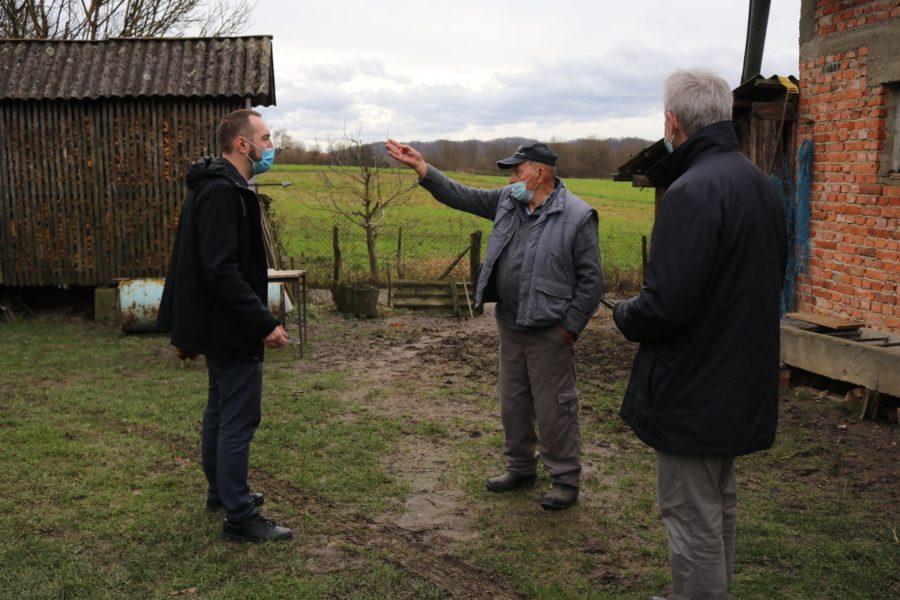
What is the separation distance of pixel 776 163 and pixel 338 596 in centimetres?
742

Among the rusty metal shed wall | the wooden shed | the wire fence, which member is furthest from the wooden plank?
the rusty metal shed wall

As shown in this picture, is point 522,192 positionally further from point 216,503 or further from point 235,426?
point 216,503

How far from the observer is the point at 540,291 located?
4.96 m

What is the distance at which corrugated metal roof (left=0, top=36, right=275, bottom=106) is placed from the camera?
39.3 ft

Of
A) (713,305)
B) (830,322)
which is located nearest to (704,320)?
(713,305)

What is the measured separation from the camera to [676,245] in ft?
10.1

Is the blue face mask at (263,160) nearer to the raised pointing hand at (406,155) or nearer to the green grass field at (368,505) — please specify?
the raised pointing hand at (406,155)

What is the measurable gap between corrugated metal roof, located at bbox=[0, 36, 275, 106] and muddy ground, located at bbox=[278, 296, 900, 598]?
3710mm

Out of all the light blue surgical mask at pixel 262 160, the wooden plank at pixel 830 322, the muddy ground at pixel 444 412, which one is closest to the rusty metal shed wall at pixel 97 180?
the muddy ground at pixel 444 412

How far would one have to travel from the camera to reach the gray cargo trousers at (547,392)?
508 cm

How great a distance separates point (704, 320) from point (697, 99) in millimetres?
831

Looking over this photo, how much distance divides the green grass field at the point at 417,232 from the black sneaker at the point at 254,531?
11.7 metres

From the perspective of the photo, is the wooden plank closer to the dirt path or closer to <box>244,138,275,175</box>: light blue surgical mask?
the dirt path

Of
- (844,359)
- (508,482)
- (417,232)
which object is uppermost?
(417,232)
